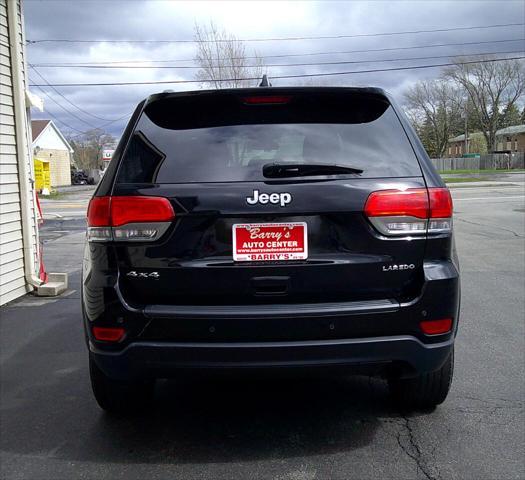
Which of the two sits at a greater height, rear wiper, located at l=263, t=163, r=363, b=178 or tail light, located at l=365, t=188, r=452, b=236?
rear wiper, located at l=263, t=163, r=363, b=178

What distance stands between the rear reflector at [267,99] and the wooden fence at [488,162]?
6906 centimetres

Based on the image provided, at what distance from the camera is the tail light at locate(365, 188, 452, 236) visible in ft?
8.67

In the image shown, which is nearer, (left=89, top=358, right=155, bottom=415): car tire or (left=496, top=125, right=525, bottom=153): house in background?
(left=89, top=358, right=155, bottom=415): car tire

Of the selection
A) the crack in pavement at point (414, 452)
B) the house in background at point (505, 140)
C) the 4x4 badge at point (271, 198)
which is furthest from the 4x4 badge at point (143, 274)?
the house in background at point (505, 140)

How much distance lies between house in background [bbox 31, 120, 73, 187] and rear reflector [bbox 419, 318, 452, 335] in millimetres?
58935

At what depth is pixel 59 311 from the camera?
6371 millimetres

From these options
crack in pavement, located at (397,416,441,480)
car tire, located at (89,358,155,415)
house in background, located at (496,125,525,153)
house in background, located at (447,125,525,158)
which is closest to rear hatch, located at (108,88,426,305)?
car tire, located at (89,358,155,415)

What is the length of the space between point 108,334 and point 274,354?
0.83 meters

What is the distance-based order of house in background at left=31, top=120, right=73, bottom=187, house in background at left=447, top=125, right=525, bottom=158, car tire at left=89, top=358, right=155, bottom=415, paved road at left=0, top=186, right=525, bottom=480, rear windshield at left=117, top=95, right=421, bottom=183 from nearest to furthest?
rear windshield at left=117, top=95, right=421, bottom=183, paved road at left=0, top=186, right=525, bottom=480, car tire at left=89, top=358, right=155, bottom=415, house in background at left=31, top=120, right=73, bottom=187, house in background at left=447, top=125, right=525, bottom=158

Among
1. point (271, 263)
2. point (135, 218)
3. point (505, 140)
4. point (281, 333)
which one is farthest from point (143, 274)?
point (505, 140)

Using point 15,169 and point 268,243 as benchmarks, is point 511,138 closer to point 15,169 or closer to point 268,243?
point 15,169

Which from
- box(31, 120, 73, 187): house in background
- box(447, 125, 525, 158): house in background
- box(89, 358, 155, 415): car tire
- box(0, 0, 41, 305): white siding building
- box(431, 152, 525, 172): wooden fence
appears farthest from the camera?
box(447, 125, 525, 158): house in background

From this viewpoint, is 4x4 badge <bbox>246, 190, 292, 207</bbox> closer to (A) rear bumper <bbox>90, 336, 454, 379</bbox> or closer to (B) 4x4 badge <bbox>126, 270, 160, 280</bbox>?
(B) 4x4 badge <bbox>126, 270, 160, 280</bbox>

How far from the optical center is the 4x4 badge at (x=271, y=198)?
8.55 feet
